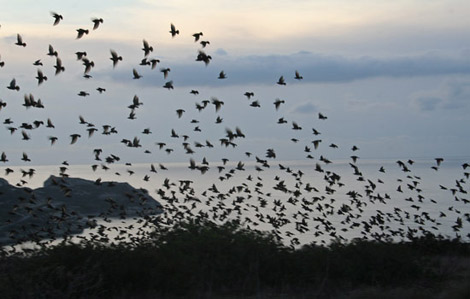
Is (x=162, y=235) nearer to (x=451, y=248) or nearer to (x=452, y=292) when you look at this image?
(x=452, y=292)

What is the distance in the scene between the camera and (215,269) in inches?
630

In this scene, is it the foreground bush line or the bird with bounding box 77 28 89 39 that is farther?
the bird with bounding box 77 28 89 39

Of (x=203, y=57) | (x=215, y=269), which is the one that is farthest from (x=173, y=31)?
(x=215, y=269)

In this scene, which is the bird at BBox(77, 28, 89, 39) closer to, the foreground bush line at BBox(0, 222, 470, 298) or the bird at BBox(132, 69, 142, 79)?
the bird at BBox(132, 69, 142, 79)

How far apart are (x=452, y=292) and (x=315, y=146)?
12153mm

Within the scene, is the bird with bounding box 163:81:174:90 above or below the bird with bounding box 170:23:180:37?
below

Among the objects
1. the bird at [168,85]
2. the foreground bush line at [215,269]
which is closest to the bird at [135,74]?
the bird at [168,85]

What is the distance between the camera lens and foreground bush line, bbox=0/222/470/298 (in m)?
13.5

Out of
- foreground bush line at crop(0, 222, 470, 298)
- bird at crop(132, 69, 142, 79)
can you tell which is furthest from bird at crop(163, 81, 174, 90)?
foreground bush line at crop(0, 222, 470, 298)

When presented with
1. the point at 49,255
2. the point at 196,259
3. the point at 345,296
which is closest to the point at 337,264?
the point at 345,296

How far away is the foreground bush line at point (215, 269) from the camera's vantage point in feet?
44.2

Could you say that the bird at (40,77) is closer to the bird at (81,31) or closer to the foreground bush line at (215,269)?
the bird at (81,31)

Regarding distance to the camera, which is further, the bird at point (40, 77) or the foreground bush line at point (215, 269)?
the bird at point (40, 77)

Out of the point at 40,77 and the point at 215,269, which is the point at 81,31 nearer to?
the point at 40,77
